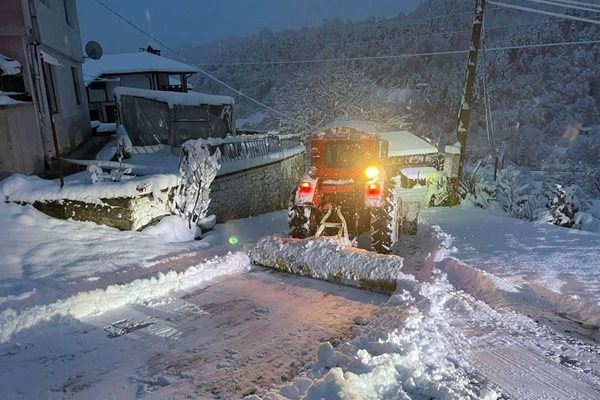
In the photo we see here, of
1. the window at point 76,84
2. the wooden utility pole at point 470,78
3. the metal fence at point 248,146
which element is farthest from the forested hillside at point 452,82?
the window at point 76,84

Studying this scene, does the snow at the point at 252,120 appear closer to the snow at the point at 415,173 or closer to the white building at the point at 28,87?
the snow at the point at 415,173

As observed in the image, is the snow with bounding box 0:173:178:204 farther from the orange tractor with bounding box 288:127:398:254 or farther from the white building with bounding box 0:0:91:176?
the orange tractor with bounding box 288:127:398:254

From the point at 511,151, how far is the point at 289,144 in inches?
848

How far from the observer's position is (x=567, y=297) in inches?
169

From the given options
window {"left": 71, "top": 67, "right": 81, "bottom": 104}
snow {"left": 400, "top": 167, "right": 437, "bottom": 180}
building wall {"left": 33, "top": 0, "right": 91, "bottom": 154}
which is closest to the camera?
building wall {"left": 33, "top": 0, "right": 91, "bottom": 154}

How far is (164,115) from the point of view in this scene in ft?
44.8

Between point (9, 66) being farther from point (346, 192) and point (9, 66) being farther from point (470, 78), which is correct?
point (470, 78)

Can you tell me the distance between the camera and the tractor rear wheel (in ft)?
20.6

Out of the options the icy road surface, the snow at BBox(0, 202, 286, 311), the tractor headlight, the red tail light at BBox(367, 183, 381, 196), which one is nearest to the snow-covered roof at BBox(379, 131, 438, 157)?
the tractor headlight

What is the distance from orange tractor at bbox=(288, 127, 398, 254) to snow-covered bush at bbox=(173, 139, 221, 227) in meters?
1.96

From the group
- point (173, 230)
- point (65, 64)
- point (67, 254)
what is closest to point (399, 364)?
point (67, 254)

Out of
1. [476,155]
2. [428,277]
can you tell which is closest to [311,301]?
[428,277]

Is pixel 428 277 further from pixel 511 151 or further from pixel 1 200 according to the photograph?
pixel 511 151

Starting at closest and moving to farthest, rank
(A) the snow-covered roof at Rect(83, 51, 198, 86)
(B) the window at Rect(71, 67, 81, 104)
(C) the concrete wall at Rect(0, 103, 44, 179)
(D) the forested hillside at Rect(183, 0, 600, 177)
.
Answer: (C) the concrete wall at Rect(0, 103, 44, 179), (B) the window at Rect(71, 67, 81, 104), (A) the snow-covered roof at Rect(83, 51, 198, 86), (D) the forested hillside at Rect(183, 0, 600, 177)
